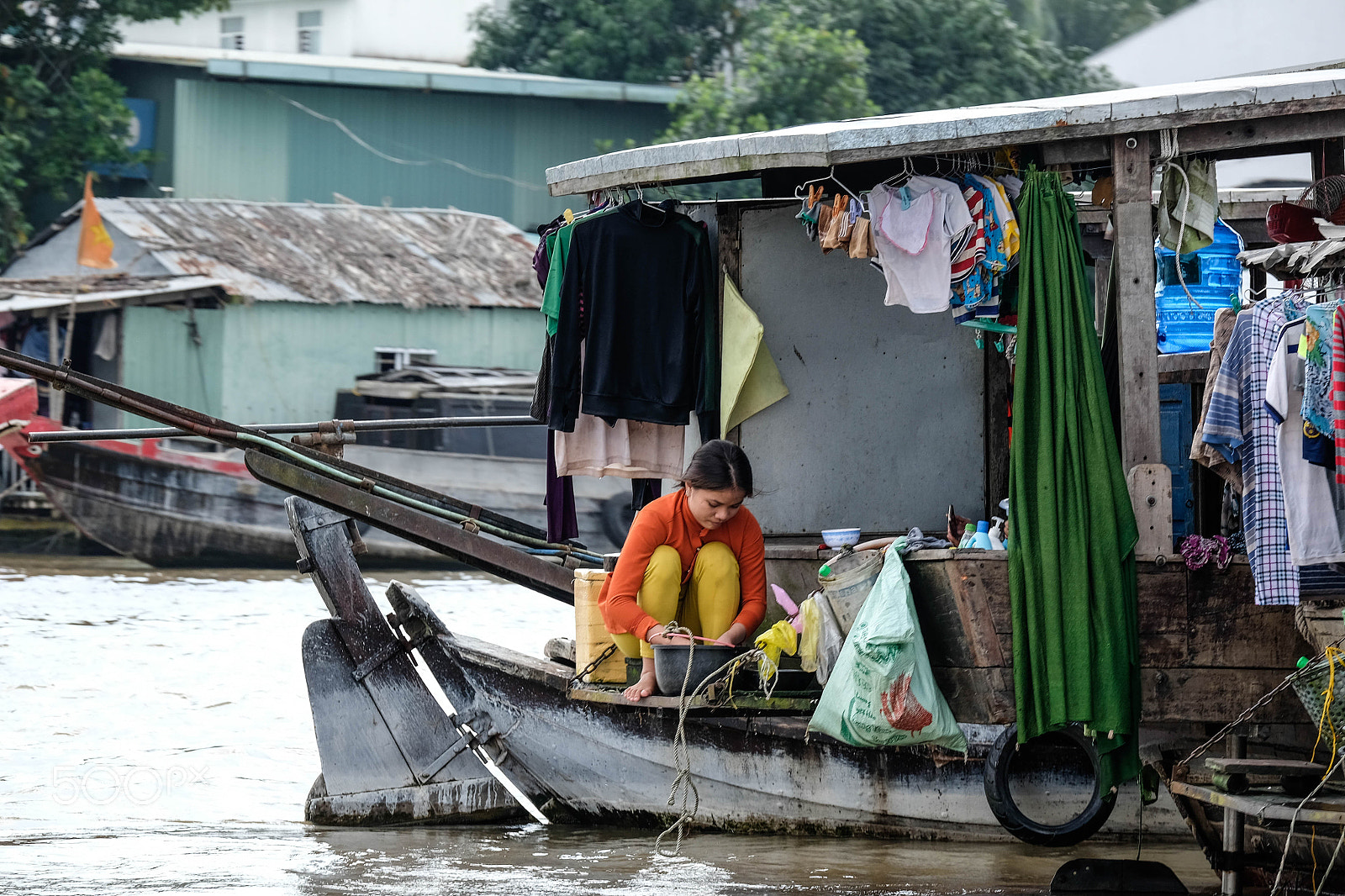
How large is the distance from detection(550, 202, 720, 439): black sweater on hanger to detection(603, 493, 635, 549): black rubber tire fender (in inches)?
480

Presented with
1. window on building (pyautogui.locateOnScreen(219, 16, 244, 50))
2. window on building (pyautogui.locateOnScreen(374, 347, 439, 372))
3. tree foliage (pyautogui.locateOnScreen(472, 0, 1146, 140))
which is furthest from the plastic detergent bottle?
window on building (pyautogui.locateOnScreen(219, 16, 244, 50))

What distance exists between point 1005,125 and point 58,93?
778 inches

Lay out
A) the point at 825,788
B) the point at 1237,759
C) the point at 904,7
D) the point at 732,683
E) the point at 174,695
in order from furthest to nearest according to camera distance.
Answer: the point at 904,7 → the point at 174,695 → the point at 825,788 → the point at 732,683 → the point at 1237,759

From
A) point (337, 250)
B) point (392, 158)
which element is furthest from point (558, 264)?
point (392, 158)

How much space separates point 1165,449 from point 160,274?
15.1m

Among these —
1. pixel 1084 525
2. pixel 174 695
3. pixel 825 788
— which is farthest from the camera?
pixel 174 695

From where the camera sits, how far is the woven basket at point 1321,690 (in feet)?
13.9

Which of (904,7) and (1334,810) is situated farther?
(904,7)

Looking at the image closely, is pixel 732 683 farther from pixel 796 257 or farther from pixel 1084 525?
pixel 796 257

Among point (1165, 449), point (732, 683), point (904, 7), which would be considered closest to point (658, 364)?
point (732, 683)

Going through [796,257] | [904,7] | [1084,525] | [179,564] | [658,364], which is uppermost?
[904,7]

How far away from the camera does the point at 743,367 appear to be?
6.20 metres

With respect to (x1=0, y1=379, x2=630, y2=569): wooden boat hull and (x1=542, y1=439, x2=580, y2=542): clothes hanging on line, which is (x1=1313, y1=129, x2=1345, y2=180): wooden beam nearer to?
(x1=542, y1=439, x2=580, y2=542): clothes hanging on line

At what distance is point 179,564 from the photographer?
1850 cm
